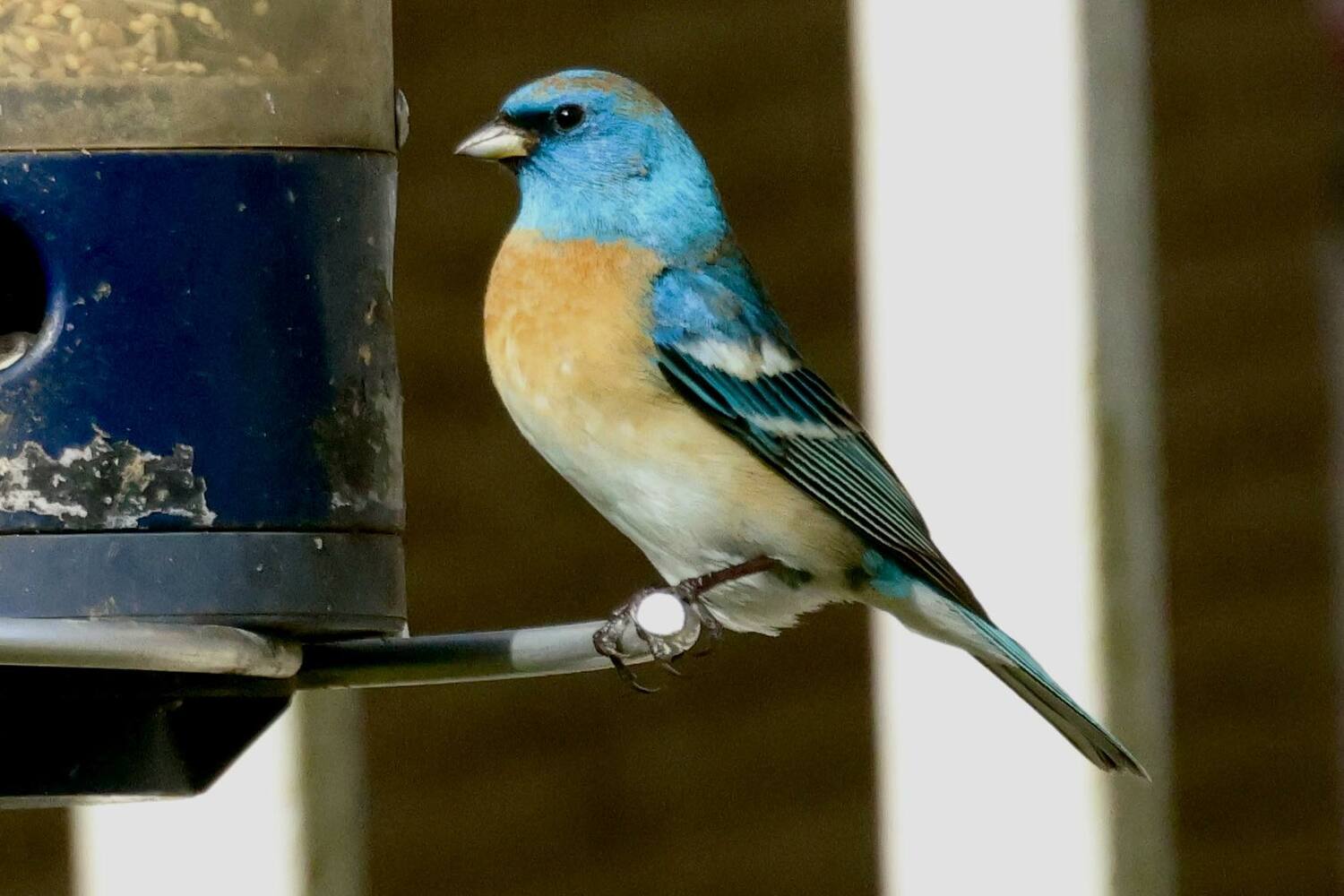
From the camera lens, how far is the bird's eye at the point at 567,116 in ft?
12.6

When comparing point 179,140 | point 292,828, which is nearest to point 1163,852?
point 292,828

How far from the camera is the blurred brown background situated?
628 centimetres

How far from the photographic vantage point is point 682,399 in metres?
3.55

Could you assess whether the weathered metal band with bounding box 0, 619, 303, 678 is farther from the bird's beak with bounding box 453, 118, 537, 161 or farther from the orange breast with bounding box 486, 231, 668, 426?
the bird's beak with bounding box 453, 118, 537, 161

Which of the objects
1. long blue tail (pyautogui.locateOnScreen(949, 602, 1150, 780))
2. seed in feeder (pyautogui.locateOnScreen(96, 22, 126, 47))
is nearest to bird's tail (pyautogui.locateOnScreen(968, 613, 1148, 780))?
long blue tail (pyautogui.locateOnScreen(949, 602, 1150, 780))

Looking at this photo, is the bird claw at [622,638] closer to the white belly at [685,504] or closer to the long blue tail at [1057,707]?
the white belly at [685,504]

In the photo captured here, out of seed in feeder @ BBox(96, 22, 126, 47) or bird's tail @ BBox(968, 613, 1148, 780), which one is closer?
seed in feeder @ BBox(96, 22, 126, 47)

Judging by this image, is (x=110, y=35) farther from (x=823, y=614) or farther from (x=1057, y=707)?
(x=823, y=614)

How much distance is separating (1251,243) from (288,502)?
4355 millimetres

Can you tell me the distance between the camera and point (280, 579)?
3.10 metres

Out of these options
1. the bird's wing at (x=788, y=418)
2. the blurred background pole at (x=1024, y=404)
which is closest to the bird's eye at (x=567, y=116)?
the bird's wing at (x=788, y=418)

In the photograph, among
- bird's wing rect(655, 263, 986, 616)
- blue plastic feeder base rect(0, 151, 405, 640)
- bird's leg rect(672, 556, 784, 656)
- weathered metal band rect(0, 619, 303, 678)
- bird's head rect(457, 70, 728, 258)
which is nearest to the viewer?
weathered metal band rect(0, 619, 303, 678)

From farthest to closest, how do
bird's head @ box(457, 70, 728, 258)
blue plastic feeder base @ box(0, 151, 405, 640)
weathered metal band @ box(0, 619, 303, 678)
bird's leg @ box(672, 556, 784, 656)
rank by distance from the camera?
bird's head @ box(457, 70, 728, 258)
bird's leg @ box(672, 556, 784, 656)
blue plastic feeder base @ box(0, 151, 405, 640)
weathered metal band @ box(0, 619, 303, 678)

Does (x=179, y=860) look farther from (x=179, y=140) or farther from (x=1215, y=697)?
(x=1215, y=697)
